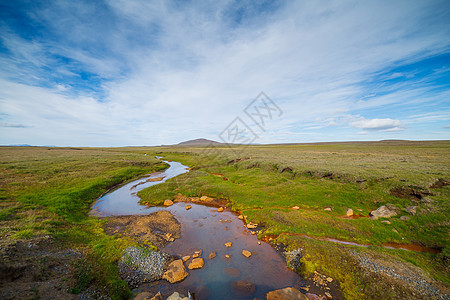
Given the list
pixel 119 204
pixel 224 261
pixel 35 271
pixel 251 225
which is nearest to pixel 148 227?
pixel 35 271

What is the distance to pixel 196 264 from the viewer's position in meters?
14.3

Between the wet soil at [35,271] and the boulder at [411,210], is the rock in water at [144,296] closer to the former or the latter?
the wet soil at [35,271]

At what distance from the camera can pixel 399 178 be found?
26.2 m

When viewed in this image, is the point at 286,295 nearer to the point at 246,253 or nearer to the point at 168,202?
the point at 246,253

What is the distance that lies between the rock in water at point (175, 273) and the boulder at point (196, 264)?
0.68 meters

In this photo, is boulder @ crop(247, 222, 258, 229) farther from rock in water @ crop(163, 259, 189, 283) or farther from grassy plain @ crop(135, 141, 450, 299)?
Result: rock in water @ crop(163, 259, 189, 283)

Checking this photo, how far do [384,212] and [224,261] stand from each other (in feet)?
66.2

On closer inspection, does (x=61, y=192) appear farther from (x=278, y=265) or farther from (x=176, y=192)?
(x=278, y=265)

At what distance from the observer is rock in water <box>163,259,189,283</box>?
503 inches

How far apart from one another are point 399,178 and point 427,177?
3.62 meters

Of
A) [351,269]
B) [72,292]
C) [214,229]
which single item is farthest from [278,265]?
[72,292]

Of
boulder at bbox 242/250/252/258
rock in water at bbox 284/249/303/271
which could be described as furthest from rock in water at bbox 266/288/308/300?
boulder at bbox 242/250/252/258

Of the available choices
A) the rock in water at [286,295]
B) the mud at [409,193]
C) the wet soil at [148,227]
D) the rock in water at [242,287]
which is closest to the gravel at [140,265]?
the wet soil at [148,227]

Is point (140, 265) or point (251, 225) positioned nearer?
point (140, 265)
